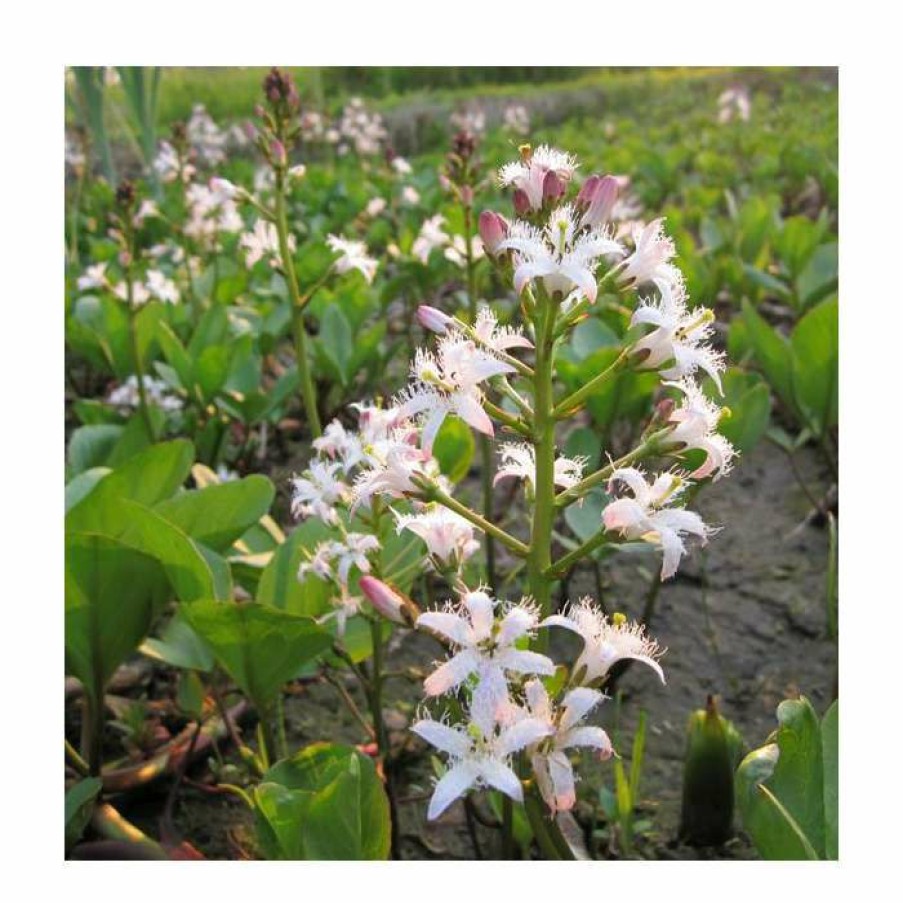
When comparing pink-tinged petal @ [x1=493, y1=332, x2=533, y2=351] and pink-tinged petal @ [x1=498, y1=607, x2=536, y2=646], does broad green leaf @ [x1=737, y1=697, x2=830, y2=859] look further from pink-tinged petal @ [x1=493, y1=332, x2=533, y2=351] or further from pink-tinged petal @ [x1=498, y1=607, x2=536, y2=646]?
pink-tinged petal @ [x1=493, y1=332, x2=533, y2=351]

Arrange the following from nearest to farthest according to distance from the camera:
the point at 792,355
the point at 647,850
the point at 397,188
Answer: the point at 647,850 < the point at 792,355 < the point at 397,188

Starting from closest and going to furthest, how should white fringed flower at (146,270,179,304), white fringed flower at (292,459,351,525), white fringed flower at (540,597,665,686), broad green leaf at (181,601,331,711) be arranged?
white fringed flower at (540,597,665,686), broad green leaf at (181,601,331,711), white fringed flower at (292,459,351,525), white fringed flower at (146,270,179,304)

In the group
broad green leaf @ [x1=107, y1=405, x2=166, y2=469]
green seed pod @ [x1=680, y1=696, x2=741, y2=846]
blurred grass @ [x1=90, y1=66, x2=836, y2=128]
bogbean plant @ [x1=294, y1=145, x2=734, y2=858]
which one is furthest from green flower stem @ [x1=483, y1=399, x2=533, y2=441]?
blurred grass @ [x1=90, y1=66, x2=836, y2=128]

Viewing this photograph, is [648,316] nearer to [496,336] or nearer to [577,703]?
[496,336]

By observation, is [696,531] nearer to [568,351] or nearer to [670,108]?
[568,351]

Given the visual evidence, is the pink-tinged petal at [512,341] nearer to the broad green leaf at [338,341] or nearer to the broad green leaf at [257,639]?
the broad green leaf at [257,639]

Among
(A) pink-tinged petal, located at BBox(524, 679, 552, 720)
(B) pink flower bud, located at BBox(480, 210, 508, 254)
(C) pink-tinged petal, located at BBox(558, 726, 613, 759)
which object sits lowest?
(C) pink-tinged petal, located at BBox(558, 726, 613, 759)

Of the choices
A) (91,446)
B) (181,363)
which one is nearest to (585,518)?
(91,446)
